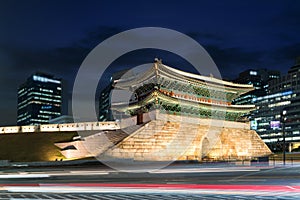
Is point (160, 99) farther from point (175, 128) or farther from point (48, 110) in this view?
point (48, 110)

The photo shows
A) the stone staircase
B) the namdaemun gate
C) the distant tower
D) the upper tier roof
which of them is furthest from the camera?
the distant tower

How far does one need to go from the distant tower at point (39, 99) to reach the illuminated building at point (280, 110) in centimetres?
9124

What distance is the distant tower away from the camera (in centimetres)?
16675

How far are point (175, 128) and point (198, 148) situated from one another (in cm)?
535

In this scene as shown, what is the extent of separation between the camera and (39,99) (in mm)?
169250

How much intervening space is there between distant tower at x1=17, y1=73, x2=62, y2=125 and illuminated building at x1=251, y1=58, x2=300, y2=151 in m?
91.2

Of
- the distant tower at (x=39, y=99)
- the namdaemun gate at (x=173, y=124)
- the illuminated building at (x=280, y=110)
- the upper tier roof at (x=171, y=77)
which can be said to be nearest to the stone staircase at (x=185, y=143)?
the namdaemun gate at (x=173, y=124)

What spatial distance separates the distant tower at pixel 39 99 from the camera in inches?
6565

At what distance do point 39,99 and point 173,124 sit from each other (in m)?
131

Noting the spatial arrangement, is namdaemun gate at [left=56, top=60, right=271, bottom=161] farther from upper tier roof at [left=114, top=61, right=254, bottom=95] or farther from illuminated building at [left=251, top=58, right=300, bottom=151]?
illuminated building at [left=251, top=58, right=300, bottom=151]

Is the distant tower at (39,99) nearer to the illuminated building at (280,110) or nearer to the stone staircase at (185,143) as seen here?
the illuminated building at (280,110)

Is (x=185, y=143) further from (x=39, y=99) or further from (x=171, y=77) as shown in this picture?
(x=39, y=99)

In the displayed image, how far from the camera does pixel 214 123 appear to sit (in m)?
56.2

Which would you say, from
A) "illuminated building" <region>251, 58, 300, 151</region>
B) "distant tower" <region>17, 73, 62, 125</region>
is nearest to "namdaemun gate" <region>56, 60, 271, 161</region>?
"illuminated building" <region>251, 58, 300, 151</region>
